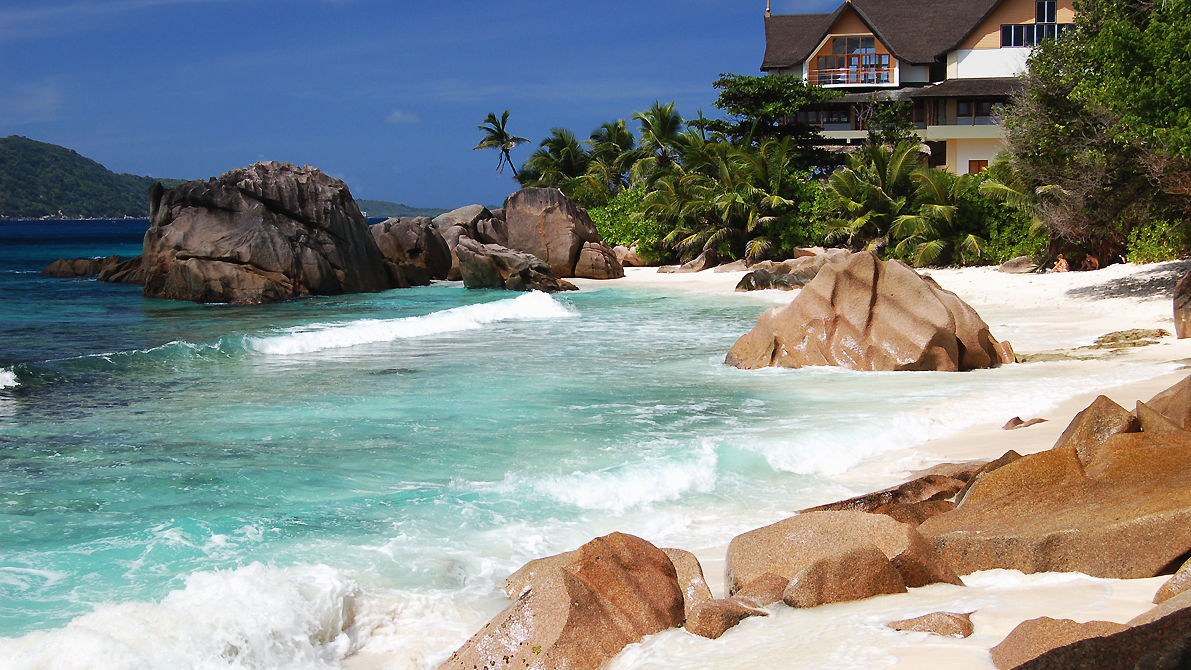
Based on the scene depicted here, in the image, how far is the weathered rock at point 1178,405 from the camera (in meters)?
6.79

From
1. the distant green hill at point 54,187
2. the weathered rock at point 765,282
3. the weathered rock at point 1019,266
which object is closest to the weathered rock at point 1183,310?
the weathered rock at point 1019,266

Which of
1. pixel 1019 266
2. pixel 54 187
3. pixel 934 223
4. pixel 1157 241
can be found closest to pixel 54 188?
pixel 54 187

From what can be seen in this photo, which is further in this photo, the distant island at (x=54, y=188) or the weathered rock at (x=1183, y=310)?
the distant island at (x=54, y=188)

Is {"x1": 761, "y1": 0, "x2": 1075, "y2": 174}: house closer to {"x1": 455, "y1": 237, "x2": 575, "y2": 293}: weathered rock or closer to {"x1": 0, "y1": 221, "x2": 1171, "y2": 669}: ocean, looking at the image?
{"x1": 455, "y1": 237, "x2": 575, "y2": 293}: weathered rock

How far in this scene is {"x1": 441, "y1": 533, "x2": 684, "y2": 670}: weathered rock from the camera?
447 centimetres

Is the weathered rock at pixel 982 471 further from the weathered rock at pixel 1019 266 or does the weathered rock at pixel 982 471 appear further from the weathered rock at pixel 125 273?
the weathered rock at pixel 125 273

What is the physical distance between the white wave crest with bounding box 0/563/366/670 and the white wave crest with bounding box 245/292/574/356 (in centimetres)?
1205

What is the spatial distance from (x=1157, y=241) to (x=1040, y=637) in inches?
841

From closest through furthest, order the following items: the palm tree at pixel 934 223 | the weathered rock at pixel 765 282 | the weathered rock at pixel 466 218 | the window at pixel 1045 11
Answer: the weathered rock at pixel 765 282, the palm tree at pixel 934 223, the weathered rock at pixel 466 218, the window at pixel 1045 11

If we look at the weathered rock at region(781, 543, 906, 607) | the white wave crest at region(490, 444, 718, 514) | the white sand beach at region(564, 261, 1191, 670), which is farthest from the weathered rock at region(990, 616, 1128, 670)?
the white wave crest at region(490, 444, 718, 514)

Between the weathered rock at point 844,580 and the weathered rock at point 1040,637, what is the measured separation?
3.44 feet

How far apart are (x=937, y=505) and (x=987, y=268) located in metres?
25.0

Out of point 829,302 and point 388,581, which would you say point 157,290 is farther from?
point 388,581

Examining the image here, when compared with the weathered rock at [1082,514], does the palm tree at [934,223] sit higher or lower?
higher
